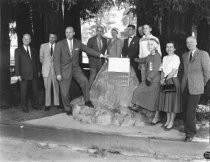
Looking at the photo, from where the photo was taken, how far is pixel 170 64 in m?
6.38

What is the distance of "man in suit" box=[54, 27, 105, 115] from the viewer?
740cm

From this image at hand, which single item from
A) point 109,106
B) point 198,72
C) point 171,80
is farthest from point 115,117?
point 198,72

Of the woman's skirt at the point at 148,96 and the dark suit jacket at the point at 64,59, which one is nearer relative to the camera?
the woman's skirt at the point at 148,96

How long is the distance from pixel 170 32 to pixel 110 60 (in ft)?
5.34

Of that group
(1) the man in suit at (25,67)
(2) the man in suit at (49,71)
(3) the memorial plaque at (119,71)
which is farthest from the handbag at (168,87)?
(1) the man in suit at (25,67)

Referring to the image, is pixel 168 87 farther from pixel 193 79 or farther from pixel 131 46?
pixel 131 46

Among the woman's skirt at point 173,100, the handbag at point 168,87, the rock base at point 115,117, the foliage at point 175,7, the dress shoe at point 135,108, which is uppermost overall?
the foliage at point 175,7

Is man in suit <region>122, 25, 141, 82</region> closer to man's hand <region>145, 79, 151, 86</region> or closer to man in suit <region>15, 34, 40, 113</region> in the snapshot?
man's hand <region>145, 79, 151, 86</region>

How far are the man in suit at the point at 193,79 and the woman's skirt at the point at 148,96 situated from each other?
717 mm

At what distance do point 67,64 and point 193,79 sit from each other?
289cm

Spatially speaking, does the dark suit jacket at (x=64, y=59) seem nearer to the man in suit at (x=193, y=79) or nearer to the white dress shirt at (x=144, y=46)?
the white dress shirt at (x=144, y=46)

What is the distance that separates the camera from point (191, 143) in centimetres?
586

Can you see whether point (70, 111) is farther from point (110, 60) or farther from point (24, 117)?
point (110, 60)

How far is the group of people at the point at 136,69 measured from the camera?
602cm
